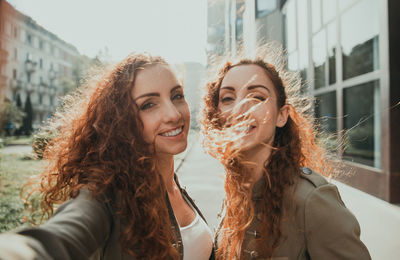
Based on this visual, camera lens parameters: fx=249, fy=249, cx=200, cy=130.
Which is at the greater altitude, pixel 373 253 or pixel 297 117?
pixel 297 117

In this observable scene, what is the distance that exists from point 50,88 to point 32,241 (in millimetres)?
35860

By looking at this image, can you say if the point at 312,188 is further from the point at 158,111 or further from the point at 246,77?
the point at 158,111

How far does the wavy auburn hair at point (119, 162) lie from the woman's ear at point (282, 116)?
30.5 inches

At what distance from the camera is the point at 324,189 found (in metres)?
1.16

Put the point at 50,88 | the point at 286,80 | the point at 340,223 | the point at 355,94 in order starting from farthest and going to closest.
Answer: the point at 50,88, the point at 355,94, the point at 286,80, the point at 340,223

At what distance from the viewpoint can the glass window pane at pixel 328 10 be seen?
1.96 meters

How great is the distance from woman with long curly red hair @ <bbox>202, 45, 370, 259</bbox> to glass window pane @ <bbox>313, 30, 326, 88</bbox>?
892 millimetres

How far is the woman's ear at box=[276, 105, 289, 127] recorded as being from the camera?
150cm

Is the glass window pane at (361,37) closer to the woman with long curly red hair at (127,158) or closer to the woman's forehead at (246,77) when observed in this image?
the woman's forehead at (246,77)

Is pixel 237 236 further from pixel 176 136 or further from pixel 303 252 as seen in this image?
pixel 176 136

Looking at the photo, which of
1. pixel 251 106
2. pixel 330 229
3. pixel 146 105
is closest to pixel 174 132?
pixel 146 105

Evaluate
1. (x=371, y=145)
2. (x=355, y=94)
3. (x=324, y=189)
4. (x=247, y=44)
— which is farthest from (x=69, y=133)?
(x=371, y=145)

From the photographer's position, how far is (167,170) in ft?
5.59

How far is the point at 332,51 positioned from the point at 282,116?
169 centimetres
